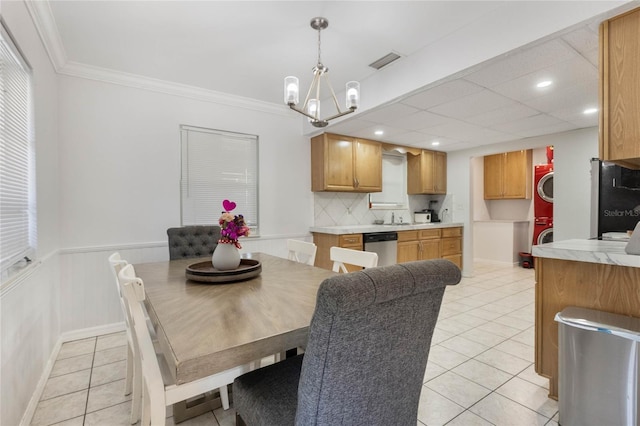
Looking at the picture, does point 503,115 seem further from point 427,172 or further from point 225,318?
point 225,318

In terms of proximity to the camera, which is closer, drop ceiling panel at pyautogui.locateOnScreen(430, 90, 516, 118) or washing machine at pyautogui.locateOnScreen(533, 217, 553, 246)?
drop ceiling panel at pyautogui.locateOnScreen(430, 90, 516, 118)

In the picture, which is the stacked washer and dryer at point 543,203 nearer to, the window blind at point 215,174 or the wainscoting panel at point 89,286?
the window blind at point 215,174

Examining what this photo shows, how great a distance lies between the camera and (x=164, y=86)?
313 cm

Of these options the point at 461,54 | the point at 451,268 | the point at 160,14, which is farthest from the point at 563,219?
the point at 160,14

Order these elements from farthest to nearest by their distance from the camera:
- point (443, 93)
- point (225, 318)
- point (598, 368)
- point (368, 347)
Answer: point (443, 93), point (598, 368), point (225, 318), point (368, 347)

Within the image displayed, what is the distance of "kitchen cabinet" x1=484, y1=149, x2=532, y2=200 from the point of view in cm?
596

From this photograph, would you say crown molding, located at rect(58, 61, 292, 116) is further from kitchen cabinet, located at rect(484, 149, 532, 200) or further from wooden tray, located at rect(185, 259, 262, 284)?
kitchen cabinet, located at rect(484, 149, 532, 200)

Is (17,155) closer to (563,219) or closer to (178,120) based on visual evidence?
(178,120)

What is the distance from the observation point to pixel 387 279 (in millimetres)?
721

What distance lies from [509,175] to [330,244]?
4.50m

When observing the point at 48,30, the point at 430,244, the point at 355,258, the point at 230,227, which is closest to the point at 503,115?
the point at 430,244

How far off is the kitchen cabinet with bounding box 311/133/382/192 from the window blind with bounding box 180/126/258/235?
0.85 meters

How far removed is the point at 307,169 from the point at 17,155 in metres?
2.94

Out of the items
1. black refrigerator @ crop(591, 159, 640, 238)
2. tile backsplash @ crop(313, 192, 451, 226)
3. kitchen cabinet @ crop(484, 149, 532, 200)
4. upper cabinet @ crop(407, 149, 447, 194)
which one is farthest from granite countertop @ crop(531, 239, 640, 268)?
kitchen cabinet @ crop(484, 149, 532, 200)
